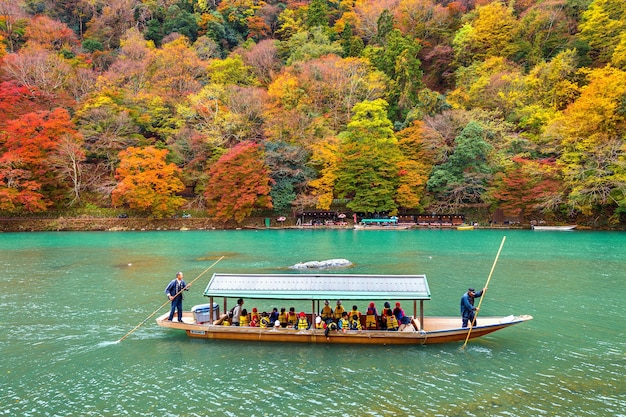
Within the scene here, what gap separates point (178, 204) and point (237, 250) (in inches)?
984

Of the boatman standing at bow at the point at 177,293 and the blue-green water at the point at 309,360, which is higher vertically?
the boatman standing at bow at the point at 177,293

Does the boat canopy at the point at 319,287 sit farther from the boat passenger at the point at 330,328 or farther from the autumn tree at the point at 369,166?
the autumn tree at the point at 369,166

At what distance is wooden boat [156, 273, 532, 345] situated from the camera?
1484 centimetres

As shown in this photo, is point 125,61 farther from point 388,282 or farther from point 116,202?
point 388,282

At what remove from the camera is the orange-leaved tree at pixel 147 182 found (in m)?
57.3

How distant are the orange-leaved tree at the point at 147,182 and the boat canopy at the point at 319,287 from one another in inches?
1774

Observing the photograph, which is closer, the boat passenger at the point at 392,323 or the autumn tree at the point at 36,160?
the boat passenger at the point at 392,323

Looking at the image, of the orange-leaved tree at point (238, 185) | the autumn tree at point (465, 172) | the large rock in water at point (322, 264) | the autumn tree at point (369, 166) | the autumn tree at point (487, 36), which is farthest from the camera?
the autumn tree at point (487, 36)

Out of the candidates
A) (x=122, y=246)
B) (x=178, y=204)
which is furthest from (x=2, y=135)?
(x=122, y=246)

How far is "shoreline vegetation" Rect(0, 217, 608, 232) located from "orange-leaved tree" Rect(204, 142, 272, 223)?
6.80 ft

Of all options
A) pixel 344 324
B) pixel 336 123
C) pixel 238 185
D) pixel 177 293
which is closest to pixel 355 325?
pixel 344 324

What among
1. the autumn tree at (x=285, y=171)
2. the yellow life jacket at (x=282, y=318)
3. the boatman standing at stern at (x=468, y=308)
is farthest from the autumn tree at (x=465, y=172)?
the yellow life jacket at (x=282, y=318)

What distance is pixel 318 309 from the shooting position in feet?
51.8

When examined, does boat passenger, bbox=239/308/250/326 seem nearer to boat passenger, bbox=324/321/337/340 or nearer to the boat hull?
the boat hull
